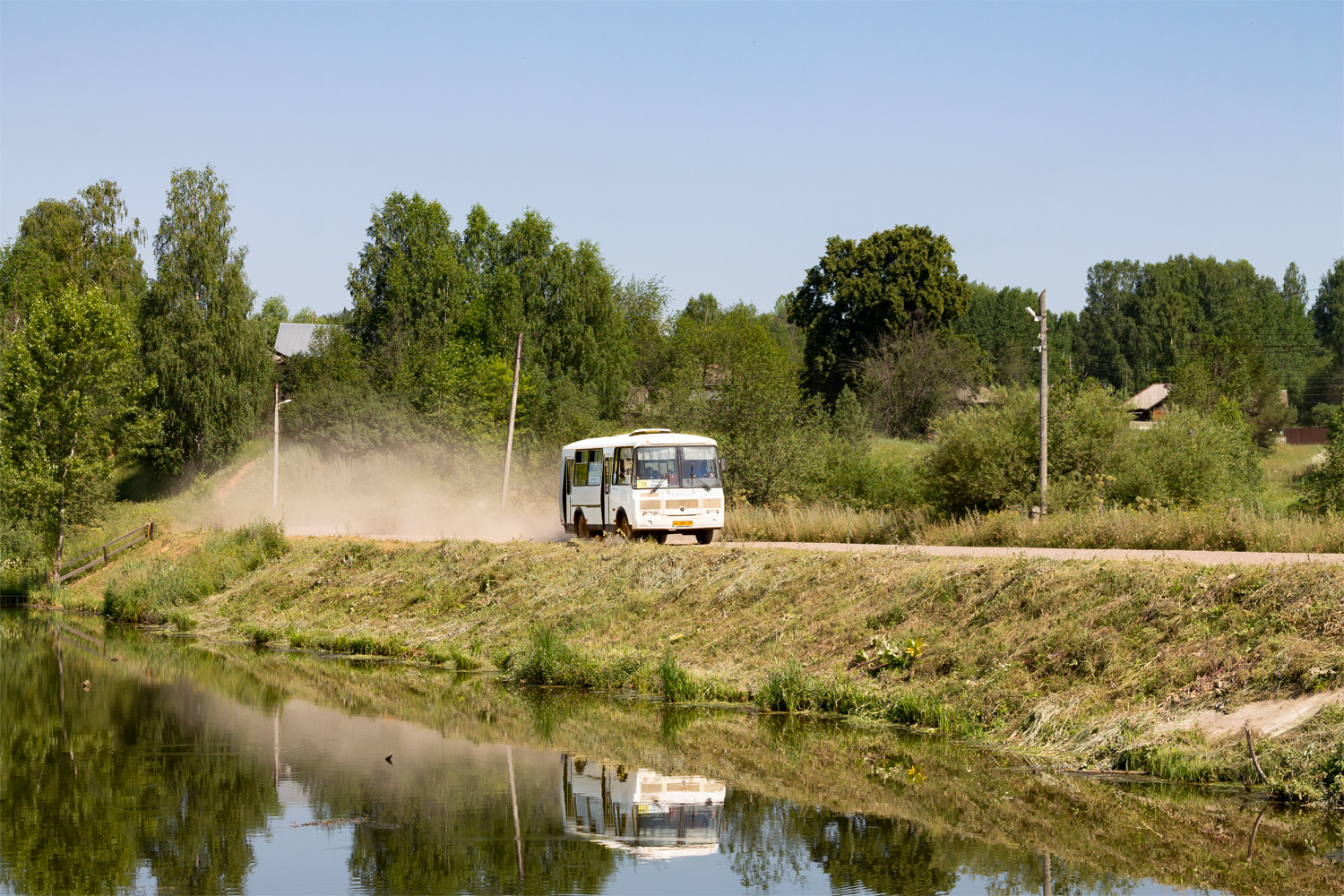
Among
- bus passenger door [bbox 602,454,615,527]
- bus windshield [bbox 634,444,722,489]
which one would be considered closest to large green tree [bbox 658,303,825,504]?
bus passenger door [bbox 602,454,615,527]

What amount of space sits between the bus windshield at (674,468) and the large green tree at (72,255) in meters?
48.1

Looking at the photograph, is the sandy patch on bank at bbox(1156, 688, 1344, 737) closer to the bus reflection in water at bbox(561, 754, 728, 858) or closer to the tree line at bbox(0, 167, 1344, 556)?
the bus reflection in water at bbox(561, 754, 728, 858)

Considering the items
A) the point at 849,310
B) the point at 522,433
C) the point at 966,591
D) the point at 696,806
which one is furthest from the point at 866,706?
Result: the point at 849,310

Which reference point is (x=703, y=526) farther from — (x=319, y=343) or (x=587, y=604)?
(x=319, y=343)

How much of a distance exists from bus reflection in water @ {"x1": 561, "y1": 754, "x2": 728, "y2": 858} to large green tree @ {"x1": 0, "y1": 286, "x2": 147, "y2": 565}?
42.2 meters

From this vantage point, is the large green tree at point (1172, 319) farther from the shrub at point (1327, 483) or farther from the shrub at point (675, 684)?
the shrub at point (675, 684)

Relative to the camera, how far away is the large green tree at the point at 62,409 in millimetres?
50781

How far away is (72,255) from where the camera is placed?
7219cm

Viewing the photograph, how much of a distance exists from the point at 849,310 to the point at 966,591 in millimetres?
69917

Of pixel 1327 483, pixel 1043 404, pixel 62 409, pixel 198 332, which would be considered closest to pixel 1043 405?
pixel 1043 404

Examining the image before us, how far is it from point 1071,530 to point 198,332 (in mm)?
50178

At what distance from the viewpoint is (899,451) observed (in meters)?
66.8

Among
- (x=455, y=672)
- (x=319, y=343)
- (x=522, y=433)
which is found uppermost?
(x=319, y=343)

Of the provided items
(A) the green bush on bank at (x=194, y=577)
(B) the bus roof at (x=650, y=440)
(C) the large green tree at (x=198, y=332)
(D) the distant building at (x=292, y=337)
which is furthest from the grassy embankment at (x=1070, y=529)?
(D) the distant building at (x=292, y=337)
